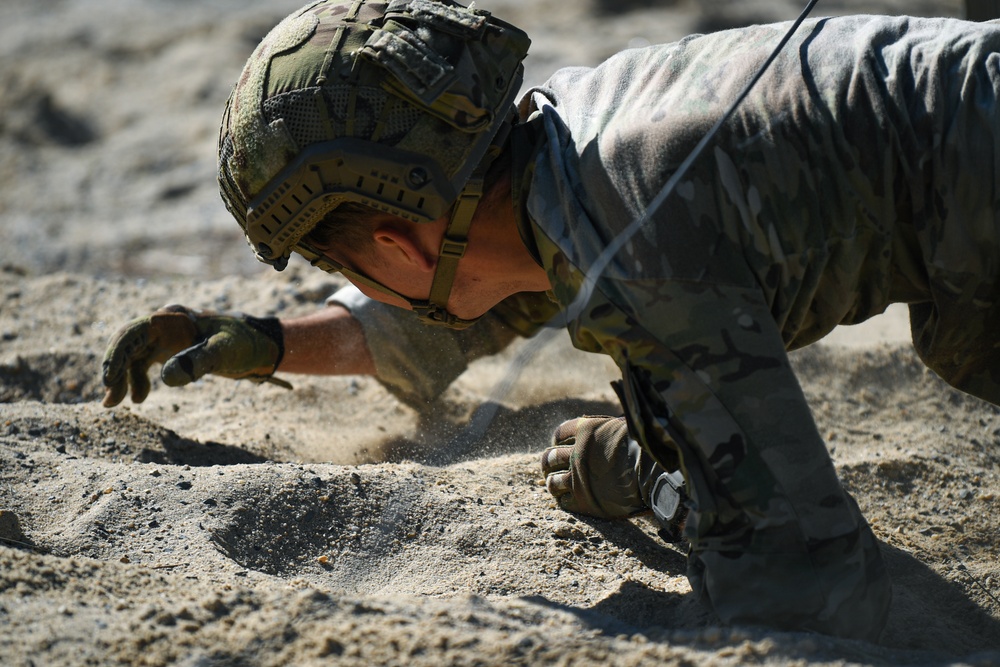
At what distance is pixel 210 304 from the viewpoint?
3.94 meters

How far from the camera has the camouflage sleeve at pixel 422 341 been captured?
3.08m

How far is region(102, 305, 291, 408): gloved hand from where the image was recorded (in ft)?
9.16

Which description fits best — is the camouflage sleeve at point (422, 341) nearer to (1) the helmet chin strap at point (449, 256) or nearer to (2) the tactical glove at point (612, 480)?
(2) the tactical glove at point (612, 480)

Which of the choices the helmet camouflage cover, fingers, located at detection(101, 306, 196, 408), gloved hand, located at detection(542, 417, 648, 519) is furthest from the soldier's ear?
fingers, located at detection(101, 306, 196, 408)

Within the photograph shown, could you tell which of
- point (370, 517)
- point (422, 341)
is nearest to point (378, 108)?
point (370, 517)

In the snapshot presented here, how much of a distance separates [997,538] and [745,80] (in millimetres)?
1409

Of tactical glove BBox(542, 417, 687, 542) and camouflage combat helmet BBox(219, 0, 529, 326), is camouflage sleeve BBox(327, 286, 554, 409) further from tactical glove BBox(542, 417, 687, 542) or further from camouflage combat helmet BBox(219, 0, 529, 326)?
camouflage combat helmet BBox(219, 0, 529, 326)

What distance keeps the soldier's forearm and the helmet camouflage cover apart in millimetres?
1071

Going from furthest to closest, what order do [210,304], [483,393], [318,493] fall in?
1. [210,304]
2. [483,393]
3. [318,493]

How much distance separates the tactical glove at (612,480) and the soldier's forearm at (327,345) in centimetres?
86

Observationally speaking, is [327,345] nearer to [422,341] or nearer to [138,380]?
[422,341]

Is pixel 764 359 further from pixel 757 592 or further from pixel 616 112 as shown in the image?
pixel 616 112

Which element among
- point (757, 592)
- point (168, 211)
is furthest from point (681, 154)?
point (168, 211)

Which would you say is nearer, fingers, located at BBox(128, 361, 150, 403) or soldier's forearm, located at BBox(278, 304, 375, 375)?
fingers, located at BBox(128, 361, 150, 403)
